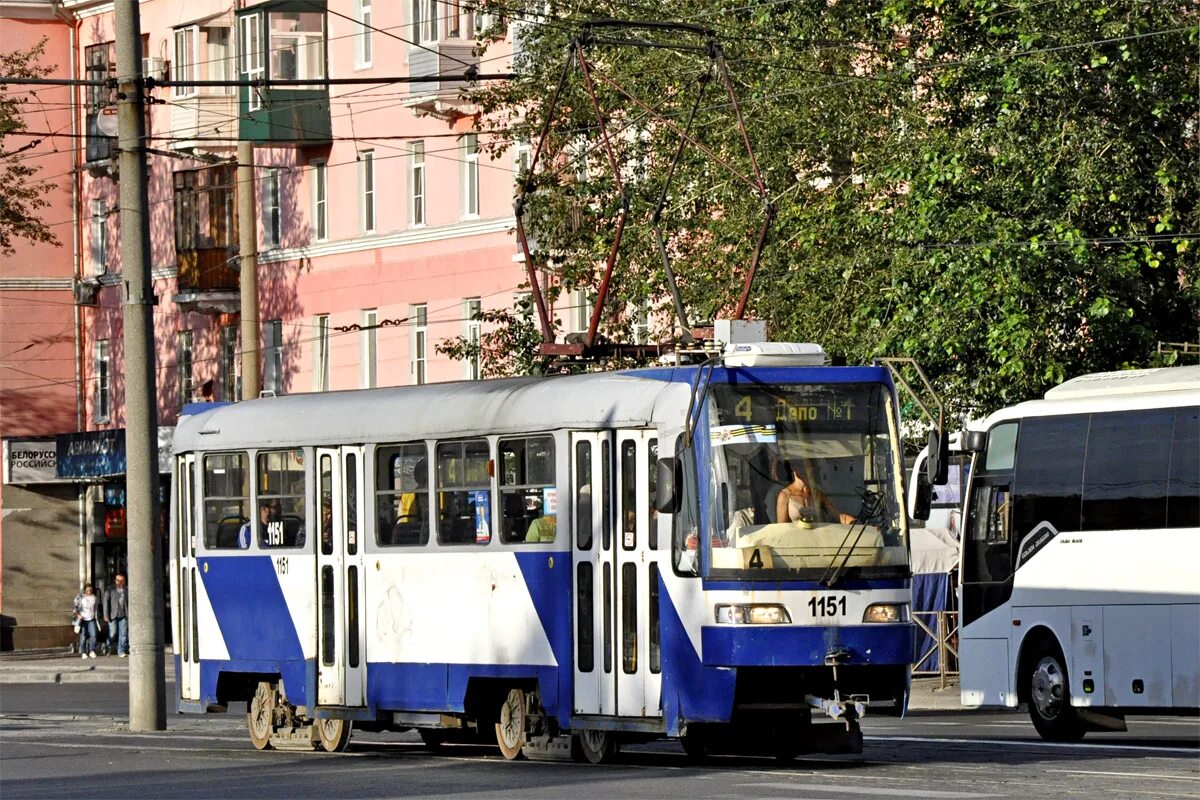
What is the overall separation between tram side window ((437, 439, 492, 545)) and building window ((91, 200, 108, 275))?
129ft

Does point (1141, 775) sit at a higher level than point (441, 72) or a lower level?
lower

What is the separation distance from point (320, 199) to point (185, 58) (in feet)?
15.6

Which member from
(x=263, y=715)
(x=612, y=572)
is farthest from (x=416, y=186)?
(x=612, y=572)

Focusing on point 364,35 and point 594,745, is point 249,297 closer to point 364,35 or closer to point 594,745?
point 364,35

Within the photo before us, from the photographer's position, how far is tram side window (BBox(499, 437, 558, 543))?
20.7 metres

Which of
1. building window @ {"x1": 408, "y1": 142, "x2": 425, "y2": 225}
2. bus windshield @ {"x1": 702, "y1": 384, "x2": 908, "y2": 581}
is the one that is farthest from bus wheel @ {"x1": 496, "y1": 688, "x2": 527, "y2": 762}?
building window @ {"x1": 408, "y1": 142, "x2": 425, "y2": 225}

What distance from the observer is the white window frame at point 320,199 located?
54.7 meters

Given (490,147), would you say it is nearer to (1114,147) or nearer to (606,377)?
→ (1114,147)

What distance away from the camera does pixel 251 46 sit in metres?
54.8

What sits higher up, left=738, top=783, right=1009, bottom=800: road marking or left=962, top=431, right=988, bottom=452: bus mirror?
left=962, top=431, right=988, bottom=452: bus mirror

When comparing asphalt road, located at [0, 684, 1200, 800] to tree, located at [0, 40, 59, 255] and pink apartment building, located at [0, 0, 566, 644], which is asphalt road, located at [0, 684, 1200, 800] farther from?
tree, located at [0, 40, 59, 255]

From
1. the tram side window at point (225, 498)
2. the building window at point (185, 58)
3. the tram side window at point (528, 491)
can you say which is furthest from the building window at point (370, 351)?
the tram side window at point (528, 491)

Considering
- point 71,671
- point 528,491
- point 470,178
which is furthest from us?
point 470,178

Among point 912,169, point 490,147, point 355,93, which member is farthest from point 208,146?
point 912,169
